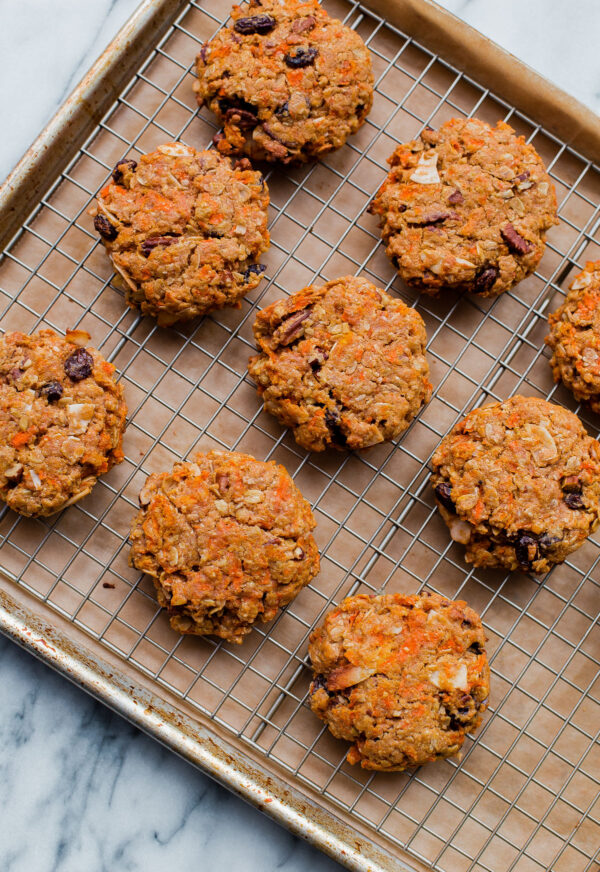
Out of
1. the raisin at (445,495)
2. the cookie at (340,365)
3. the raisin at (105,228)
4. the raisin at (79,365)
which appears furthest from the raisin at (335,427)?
the raisin at (105,228)

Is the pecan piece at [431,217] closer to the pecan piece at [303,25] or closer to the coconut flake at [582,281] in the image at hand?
the coconut flake at [582,281]

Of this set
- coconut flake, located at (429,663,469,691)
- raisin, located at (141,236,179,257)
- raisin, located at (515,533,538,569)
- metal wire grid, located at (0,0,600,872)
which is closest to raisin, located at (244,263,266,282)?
metal wire grid, located at (0,0,600,872)

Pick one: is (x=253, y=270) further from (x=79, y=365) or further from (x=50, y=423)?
(x=50, y=423)

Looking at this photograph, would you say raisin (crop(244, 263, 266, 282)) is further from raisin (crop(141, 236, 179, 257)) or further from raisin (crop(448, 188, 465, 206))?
raisin (crop(448, 188, 465, 206))

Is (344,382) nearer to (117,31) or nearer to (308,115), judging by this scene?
(308,115)

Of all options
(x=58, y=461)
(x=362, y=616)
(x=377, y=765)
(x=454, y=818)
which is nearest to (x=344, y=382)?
(x=362, y=616)
